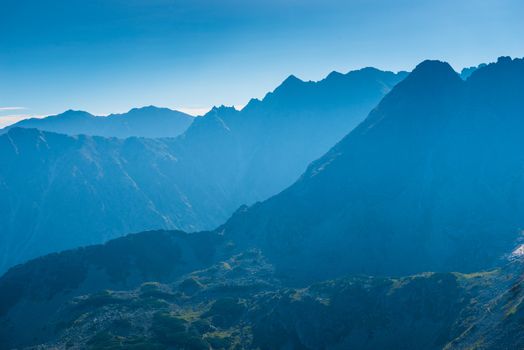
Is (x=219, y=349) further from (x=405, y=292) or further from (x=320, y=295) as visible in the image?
(x=405, y=292)

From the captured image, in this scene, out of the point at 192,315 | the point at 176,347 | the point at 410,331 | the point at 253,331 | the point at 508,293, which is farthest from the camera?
the point at 192,315

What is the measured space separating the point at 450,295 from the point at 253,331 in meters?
78.2

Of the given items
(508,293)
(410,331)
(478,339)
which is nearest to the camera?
(478,339)

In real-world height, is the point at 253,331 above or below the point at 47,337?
below

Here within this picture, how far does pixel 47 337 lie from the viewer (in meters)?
189

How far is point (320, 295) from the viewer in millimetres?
188000

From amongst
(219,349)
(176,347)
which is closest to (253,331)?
(219,349)

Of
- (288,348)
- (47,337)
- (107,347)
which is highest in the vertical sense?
(47,337)

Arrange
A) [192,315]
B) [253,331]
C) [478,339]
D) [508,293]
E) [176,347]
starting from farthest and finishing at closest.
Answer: [192,315] → [253,331] → [176,347] → [508,293] → [478,339]

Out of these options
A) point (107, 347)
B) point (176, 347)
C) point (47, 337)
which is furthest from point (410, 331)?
point (47, 337)

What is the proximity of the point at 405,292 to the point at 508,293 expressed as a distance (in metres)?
40.1

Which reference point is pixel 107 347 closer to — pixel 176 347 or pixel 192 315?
pixel 176 347

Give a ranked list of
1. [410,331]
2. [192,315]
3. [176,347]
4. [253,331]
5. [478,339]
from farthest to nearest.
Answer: [192,315], [253,331], [176,347], [410,331], [478,339]

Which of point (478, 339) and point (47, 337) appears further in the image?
point (47, 337)
